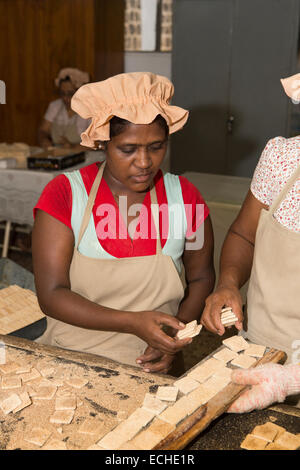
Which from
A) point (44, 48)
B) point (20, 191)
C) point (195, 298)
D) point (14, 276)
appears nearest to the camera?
point (195, 298)

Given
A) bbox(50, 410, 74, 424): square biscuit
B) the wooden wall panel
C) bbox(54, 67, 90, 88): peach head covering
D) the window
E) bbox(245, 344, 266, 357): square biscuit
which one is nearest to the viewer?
bbox(50, 410, 74, 424): square biscuit

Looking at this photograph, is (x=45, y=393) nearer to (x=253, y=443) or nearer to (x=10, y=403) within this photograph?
(x=10, y=403)

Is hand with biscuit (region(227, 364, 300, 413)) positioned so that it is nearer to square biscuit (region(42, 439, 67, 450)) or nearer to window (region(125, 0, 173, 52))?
square biscuit (region(42, 439, 67, 450))

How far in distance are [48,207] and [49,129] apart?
377 cm

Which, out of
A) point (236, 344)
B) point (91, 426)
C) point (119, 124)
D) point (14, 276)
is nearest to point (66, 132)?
point (14, 276)

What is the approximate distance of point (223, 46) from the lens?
5219 millimetres

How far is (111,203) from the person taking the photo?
1.76 meters

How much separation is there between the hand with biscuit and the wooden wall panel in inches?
198

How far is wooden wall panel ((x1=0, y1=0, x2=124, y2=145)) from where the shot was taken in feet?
18.7

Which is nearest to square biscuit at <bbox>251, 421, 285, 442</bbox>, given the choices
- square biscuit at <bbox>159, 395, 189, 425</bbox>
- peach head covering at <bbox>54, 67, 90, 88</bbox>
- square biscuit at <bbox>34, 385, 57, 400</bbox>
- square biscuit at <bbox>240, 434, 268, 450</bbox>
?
square biscuit at <bbox>240, 434, 268, 450</bbox>

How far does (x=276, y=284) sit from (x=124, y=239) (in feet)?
1.67

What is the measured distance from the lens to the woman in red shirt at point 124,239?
5.21 feet

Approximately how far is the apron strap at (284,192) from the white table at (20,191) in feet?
8.23
